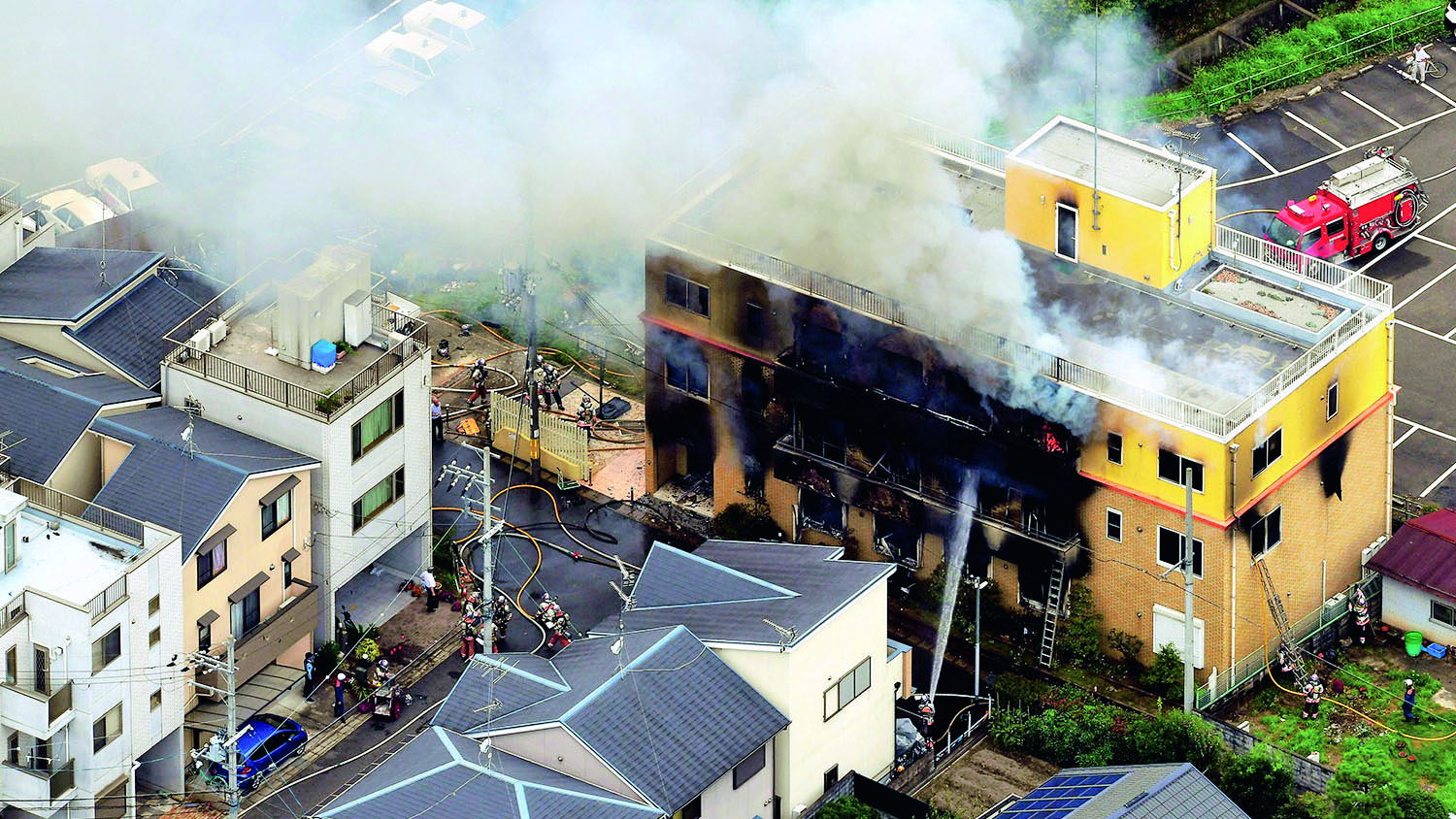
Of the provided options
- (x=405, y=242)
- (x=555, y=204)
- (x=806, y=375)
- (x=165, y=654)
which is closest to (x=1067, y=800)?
(x=806, y=375)

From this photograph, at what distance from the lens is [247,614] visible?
284 ft

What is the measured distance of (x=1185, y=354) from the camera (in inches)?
Result: 3465

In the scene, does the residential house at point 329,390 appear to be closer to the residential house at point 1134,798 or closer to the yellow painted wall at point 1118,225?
the yellow painted wall at point 1118,225

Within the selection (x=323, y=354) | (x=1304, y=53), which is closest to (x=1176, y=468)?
(x=323, y=354)

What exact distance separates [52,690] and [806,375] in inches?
993

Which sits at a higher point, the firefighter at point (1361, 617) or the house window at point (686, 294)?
the house window at point (686, 294)

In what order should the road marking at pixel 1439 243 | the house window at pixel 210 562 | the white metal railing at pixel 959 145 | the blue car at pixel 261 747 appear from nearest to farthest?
1. the house window at pixel 210 562
2. the blue car at pixel 261 747
3. the white metal railing at pixel 959 145
4. the road marking at pixel 1439 243

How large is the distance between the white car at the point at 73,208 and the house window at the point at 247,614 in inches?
921

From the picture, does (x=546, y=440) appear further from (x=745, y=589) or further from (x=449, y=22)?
(x=449, y=22)

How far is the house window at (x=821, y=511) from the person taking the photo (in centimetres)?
9388

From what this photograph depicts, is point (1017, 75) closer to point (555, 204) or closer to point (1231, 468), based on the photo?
point (555, 204)

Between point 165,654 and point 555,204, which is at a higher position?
point 555,204

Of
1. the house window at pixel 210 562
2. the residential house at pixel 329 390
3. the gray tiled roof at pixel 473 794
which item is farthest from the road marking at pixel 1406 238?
the house window at pixel 210 562

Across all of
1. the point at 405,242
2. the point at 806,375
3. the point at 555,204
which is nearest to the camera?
the point at 806,375
